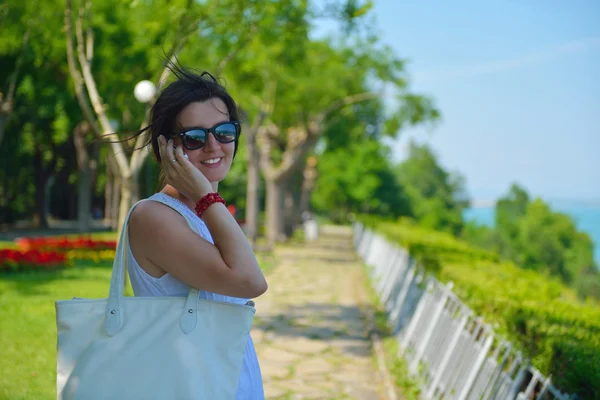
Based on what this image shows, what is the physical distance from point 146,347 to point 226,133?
74cm

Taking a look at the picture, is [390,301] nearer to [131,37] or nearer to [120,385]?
[120,385]

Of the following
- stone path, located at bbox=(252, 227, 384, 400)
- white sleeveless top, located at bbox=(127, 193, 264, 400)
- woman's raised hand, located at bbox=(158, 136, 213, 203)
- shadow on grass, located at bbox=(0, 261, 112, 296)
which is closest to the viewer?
white sleeveless top, located at bbox=(127, 193, 264, 400)

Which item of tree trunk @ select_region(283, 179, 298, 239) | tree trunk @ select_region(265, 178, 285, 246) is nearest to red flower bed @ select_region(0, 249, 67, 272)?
tree trunk @ select_region(265, 178, 285, 246)

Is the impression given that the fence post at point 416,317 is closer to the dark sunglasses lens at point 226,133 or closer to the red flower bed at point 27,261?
the dark sunglasses lens at point 226,133

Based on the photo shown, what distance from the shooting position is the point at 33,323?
7262mm

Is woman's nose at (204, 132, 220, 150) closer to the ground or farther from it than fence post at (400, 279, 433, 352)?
farther from it

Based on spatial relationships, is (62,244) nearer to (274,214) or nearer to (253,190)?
(253,190)

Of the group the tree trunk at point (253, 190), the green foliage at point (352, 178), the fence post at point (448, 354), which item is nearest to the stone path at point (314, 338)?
the fence post at point (448, 354)

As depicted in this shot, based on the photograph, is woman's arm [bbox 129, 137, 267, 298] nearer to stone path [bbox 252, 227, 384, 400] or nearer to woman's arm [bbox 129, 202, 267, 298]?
woman's arm [bbox 129, 202, 267, 298]

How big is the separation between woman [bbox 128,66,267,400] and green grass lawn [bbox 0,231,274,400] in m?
3.50

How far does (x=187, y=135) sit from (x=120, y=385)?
2.59ft

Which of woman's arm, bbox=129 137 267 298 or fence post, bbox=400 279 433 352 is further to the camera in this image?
fence post, bbox=400 279 433 352

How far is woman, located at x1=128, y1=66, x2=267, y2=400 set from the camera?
1.78m

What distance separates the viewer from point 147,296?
5.89ft
